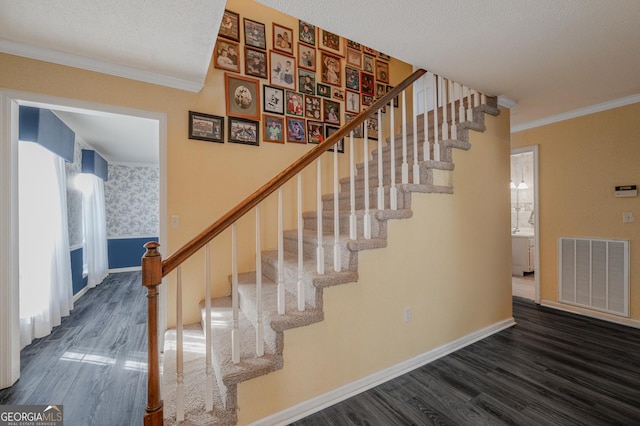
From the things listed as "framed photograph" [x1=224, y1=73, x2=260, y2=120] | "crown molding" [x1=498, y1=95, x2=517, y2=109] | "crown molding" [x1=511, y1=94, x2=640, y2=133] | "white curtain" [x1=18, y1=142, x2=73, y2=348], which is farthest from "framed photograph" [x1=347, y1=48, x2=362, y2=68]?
"white curtain" [x1=18, y1=142, x2=73, y2=348]

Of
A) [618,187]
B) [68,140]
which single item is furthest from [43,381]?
[618,187]

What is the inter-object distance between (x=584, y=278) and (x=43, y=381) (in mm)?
5302

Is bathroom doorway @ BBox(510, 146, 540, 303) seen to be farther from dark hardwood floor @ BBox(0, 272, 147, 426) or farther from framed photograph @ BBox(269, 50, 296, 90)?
dark hardwood floor @ BBox(0, 272, 147, 426)

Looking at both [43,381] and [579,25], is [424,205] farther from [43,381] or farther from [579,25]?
[43,381]

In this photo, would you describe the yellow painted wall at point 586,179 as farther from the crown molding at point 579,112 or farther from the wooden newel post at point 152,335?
the wooden newel post at point 152,335

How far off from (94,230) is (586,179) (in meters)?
7.39

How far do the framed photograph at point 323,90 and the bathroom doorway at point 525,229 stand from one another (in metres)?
2.74

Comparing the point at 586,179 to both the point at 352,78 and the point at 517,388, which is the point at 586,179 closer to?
the point at 517,388

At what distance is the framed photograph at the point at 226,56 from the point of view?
250 centimetres

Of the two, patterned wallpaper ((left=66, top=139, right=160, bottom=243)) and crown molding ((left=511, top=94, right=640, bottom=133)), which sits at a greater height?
crown molding ((left=511, top=94, right=640, bottom=133))

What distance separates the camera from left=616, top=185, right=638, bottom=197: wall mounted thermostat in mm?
2912

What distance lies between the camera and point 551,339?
2684 millimetres

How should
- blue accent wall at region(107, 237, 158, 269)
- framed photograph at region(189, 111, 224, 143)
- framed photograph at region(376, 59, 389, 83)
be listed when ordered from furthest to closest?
1. blue accent wall at region(107, 237, 158, 269)
2. framed photograph at region(376, 59, 389, 83)
3. framed photograph at region(189, 111, 224, 143)

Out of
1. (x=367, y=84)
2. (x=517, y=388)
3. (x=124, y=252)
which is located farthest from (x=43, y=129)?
(x=517, y=388)
